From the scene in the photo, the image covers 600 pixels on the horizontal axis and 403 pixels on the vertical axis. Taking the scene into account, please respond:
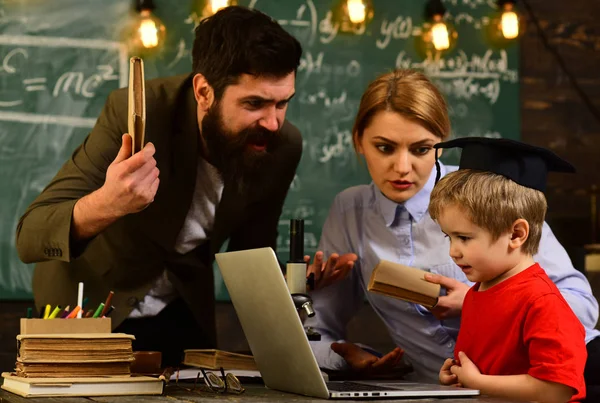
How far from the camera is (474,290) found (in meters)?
1.99

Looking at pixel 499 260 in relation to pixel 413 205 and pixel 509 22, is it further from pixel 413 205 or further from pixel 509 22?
pixel 509 22

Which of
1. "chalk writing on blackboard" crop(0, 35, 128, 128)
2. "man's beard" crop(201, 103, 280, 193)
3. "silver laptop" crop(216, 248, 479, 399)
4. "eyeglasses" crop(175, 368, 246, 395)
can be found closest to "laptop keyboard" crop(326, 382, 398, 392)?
"silver laptop" crop(216, 248, 479, 399)

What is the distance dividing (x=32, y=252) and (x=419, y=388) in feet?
4.28

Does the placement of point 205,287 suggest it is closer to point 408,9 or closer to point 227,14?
point 227,14

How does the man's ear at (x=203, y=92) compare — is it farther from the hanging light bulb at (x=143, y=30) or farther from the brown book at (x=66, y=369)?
the hanging light bulb at (x=143, y=30)

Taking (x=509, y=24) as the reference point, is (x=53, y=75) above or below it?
below

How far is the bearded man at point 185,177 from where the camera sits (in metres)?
2.78

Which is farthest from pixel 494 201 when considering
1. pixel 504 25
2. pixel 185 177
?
pixel 504 25

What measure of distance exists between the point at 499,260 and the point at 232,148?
1.20 metres

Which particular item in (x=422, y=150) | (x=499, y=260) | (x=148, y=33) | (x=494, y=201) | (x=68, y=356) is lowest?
(x=68, y=356)

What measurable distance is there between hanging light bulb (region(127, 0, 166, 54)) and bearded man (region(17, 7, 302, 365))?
1.28m

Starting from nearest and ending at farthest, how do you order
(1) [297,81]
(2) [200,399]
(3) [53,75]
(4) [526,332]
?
(2) [200,399], (4) [526,332], (3) [53,75], (1) [297,81]

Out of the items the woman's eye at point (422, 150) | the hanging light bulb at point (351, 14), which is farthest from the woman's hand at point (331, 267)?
the hanging light bulb at point (351, 14)

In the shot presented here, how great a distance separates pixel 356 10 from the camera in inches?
175
